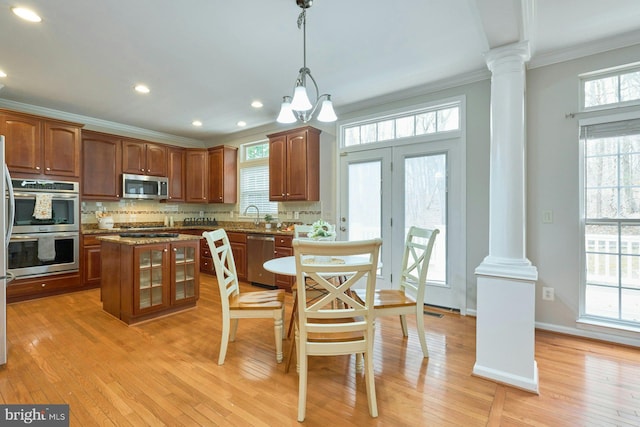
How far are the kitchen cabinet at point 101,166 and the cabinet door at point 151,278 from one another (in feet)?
8.06

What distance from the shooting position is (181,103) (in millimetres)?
4230

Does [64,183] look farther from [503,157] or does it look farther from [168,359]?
[503,157]

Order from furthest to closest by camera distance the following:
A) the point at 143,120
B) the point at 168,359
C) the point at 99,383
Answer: the point at 143,120, the point at 168,359, the point at 99,383

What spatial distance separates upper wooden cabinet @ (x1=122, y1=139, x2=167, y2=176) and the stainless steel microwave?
0.10 metres

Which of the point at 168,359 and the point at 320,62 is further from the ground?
the point at 320,62

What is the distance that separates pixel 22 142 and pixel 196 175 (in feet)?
8.20

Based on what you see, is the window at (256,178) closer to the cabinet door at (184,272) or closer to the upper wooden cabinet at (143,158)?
the upper wooden cabinet at (143,158)

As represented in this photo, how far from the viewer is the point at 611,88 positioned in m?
2.73

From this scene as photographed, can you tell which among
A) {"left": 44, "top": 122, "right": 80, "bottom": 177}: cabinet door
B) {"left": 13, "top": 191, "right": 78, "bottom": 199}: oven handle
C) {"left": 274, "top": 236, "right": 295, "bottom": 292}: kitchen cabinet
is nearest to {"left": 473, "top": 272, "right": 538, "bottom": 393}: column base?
{"left": 274, "top": 236, "right": 295, "bottom": 292}: kitchen cabinet

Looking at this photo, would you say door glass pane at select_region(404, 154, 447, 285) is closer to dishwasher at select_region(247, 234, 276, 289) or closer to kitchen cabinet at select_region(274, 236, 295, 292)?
kitchen cabinet at select_region(274, 236, 295, 292)

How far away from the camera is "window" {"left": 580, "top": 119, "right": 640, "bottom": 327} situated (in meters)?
2.66

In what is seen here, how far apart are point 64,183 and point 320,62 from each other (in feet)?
13.0

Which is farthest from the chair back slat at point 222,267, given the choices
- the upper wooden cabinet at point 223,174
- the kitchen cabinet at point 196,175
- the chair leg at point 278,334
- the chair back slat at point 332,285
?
the kitchen cabinet at point 196,175

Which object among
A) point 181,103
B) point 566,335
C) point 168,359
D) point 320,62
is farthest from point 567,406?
point 181,103
